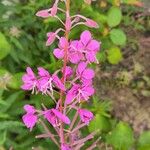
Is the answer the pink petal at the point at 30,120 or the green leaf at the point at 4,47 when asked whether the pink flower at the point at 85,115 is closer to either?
the pink petal at the point at 30,120

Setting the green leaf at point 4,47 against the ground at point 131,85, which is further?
the ground at point 131,85

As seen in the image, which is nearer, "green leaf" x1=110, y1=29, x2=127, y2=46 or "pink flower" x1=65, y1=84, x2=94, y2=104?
"pink flower" x1=65, y1=84, x2=94, y2=104

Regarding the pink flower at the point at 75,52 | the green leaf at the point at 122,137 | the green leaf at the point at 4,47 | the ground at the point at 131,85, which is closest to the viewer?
the pink flower at the point at 75,52

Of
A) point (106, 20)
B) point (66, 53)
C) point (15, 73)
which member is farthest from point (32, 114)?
point (106, 20)

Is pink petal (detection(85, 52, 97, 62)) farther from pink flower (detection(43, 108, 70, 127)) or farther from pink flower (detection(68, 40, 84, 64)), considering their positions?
pink flower (detection(43, 108, 70, 127))

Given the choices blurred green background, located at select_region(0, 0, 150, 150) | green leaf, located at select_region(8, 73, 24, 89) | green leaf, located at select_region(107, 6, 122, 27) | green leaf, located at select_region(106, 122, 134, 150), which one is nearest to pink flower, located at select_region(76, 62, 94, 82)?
blurred green background, located at select_region(0, 0, 150, 150)

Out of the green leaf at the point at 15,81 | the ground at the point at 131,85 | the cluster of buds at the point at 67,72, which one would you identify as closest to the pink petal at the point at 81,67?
the cluster of buds at the point at 67,72
